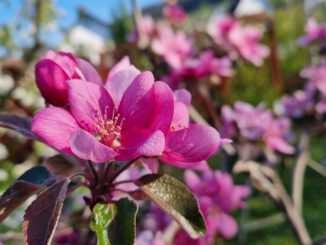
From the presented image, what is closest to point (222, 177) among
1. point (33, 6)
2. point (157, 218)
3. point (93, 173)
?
point (157, 218)

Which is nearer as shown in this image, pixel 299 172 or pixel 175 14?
pixel 299 172

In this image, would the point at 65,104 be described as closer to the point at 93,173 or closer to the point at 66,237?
the point at 93,173

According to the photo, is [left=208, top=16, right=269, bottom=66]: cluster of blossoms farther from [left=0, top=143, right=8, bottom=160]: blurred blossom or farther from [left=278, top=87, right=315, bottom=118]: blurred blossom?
[left=0, top=143, right=8, bottom=160]: blurred blossom

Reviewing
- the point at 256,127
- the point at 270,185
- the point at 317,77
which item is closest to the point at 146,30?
the point at 317,77

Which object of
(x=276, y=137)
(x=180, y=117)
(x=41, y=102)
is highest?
(x=180, y=117)

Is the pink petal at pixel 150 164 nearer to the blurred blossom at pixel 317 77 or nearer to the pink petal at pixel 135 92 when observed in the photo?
the pink petal at pixel 135 92

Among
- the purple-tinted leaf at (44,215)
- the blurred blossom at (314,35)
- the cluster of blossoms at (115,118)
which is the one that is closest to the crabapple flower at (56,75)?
the cluster of blossoms at (115,118)

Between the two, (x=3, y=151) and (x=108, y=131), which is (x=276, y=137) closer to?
(x=3, y=151)

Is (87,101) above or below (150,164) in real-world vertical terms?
above
